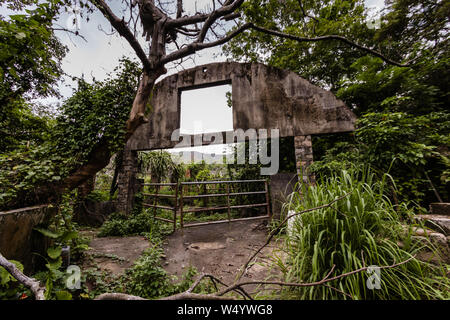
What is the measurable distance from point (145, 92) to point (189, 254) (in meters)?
2.81

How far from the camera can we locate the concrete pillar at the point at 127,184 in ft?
16.5

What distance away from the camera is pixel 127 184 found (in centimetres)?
514

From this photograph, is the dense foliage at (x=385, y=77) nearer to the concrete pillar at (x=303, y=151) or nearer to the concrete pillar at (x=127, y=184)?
the concrete pillar at (x=303, y=151)

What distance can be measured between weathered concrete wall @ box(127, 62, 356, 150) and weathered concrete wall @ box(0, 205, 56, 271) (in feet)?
10.8

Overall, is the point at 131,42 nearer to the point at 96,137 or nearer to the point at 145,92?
the point at 145,92

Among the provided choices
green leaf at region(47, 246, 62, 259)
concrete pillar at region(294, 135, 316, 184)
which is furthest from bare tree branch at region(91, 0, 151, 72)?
concrete pillar at region(294, 135, 316, 184)

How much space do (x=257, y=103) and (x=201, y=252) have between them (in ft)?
12.3

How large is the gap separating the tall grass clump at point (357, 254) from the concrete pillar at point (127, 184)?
16.6ft

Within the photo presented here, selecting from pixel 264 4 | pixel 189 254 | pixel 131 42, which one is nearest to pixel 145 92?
pixel 131 42

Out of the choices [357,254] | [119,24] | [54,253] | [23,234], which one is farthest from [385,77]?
[23,234]

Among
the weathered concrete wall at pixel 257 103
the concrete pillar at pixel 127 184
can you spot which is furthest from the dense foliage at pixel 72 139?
the concrete pillar at pixel 127 184

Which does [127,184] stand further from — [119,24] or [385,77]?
[385,77]

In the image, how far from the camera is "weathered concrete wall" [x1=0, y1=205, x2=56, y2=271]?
1.46 m

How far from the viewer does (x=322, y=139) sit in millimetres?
4746
